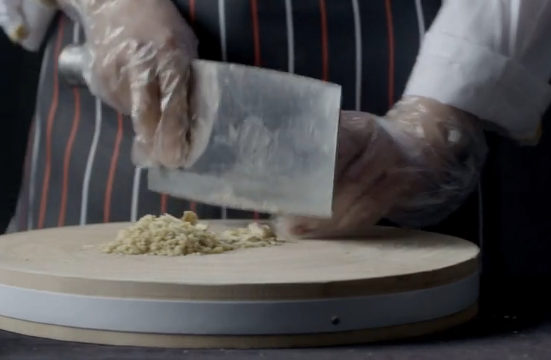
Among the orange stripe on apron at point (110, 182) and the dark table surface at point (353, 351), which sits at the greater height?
the orange stripe on apron at point (110, 182)

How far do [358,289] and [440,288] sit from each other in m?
0.07

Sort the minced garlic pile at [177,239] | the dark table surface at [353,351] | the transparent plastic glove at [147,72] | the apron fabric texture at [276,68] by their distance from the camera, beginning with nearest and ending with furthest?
the dark table surface at [353,351]
the minced garlic pile at [177,239]
the transparent plastic glove at [147,72]
the apron fabric texture at [276,68]

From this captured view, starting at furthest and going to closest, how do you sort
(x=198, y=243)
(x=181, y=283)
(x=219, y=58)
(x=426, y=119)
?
1. (x=219, y=58)
2. (x=426, y=119)
3. (x=198, y=243)
4. (x=181, y=283)

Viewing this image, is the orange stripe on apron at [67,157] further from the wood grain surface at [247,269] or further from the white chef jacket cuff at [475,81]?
the white chef jacket cuff at [475,81]

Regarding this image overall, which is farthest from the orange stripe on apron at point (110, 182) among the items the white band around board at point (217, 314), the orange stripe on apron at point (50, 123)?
the white band around board at point (217, 314)

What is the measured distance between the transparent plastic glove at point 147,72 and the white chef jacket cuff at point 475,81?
217 mm

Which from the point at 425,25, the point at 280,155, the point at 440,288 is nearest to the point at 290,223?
the point at 280,155

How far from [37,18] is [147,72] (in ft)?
0.92

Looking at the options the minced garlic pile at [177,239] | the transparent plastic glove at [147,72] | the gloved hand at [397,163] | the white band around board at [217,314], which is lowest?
the white band around board at [217,314]

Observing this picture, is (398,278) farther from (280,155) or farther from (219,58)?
(219,58)

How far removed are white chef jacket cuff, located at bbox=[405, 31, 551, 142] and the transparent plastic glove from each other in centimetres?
22

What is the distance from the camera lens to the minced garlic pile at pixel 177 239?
69 cm

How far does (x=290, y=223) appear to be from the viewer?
77cm

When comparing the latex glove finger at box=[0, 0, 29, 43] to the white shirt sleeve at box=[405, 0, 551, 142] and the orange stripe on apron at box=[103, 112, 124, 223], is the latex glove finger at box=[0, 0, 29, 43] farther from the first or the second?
the white shirt sleeve at box=[405, 0, 551, 142]
